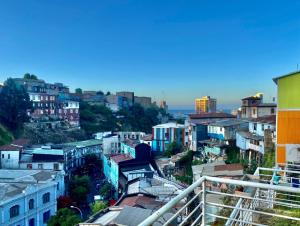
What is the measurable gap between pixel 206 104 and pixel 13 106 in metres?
52.5

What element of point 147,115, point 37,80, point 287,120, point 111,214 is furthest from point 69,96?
point 287,120

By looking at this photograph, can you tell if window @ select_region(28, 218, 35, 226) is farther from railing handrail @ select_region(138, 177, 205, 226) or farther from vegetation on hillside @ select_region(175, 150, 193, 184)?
railing handrail @ select_region(138, 177, 205, 226)

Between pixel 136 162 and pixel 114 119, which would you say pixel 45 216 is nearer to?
pixel 136 162

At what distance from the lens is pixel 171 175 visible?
88.6 ft

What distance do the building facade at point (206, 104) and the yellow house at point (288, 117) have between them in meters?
66.4

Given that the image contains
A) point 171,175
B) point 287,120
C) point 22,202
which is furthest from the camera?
point 171,175

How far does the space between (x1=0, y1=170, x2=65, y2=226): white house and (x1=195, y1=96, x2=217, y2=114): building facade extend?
60043 mm

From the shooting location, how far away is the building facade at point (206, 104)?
77.3m

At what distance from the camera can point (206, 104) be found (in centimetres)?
7812

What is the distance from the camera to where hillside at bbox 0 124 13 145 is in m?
34.6

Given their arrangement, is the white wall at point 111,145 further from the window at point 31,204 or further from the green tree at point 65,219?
the green tree at point 65,219

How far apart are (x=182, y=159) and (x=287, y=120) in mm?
20053

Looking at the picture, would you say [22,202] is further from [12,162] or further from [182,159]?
[182,159]

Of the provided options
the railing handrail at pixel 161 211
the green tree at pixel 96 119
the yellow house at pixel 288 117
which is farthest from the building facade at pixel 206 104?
the railing handrail at pixel 161 211
